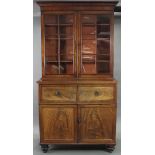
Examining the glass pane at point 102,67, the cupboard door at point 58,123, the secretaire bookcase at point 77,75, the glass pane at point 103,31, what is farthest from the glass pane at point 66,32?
the cupboard door at point 58,123

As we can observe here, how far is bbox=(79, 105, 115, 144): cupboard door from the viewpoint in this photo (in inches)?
137

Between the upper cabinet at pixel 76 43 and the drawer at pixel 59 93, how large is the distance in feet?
0.51

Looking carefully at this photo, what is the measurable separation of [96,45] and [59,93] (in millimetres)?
690

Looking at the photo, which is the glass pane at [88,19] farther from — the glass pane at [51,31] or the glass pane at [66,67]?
the glass pane at [66,67]

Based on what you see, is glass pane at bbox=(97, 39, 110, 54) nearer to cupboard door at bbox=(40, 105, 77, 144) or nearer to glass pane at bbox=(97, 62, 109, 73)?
glass pane at bbox=(97, 62, 109, 73)

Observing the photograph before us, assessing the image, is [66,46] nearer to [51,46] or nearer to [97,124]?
Answer: [51,46]

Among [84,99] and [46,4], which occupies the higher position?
[46,4]

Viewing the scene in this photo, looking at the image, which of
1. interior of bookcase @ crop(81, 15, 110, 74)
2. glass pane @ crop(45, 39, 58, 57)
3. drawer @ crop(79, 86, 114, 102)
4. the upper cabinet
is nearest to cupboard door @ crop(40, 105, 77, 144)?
drawer @ crop(79, 86, 114, 102)

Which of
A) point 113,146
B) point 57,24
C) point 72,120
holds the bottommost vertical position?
point 113,146
